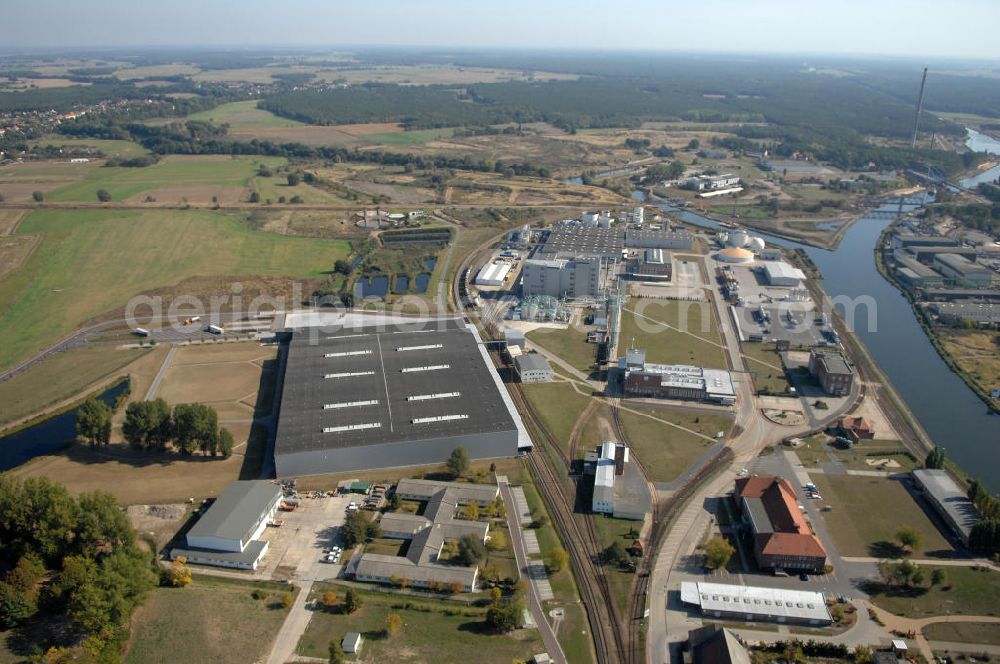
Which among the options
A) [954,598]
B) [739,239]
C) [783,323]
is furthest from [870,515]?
[739,239]

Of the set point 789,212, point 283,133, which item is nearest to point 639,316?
point 789,212

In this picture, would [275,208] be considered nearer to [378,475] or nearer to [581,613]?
[378,475]

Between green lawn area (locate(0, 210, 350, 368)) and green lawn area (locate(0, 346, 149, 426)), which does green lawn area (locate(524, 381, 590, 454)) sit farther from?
green lawn area (locate(0, 210, 350, 368))

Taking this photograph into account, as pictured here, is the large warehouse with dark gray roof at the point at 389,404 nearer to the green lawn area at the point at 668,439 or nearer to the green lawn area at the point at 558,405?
the green lawn area at the point at 558,405

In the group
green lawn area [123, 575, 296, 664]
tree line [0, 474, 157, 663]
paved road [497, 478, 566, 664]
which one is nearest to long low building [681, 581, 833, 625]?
paved road [497, 478, 566, 664]

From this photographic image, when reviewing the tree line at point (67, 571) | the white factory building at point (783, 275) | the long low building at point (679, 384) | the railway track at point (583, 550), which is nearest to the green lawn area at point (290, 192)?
the white factory building at point (783, 275)
